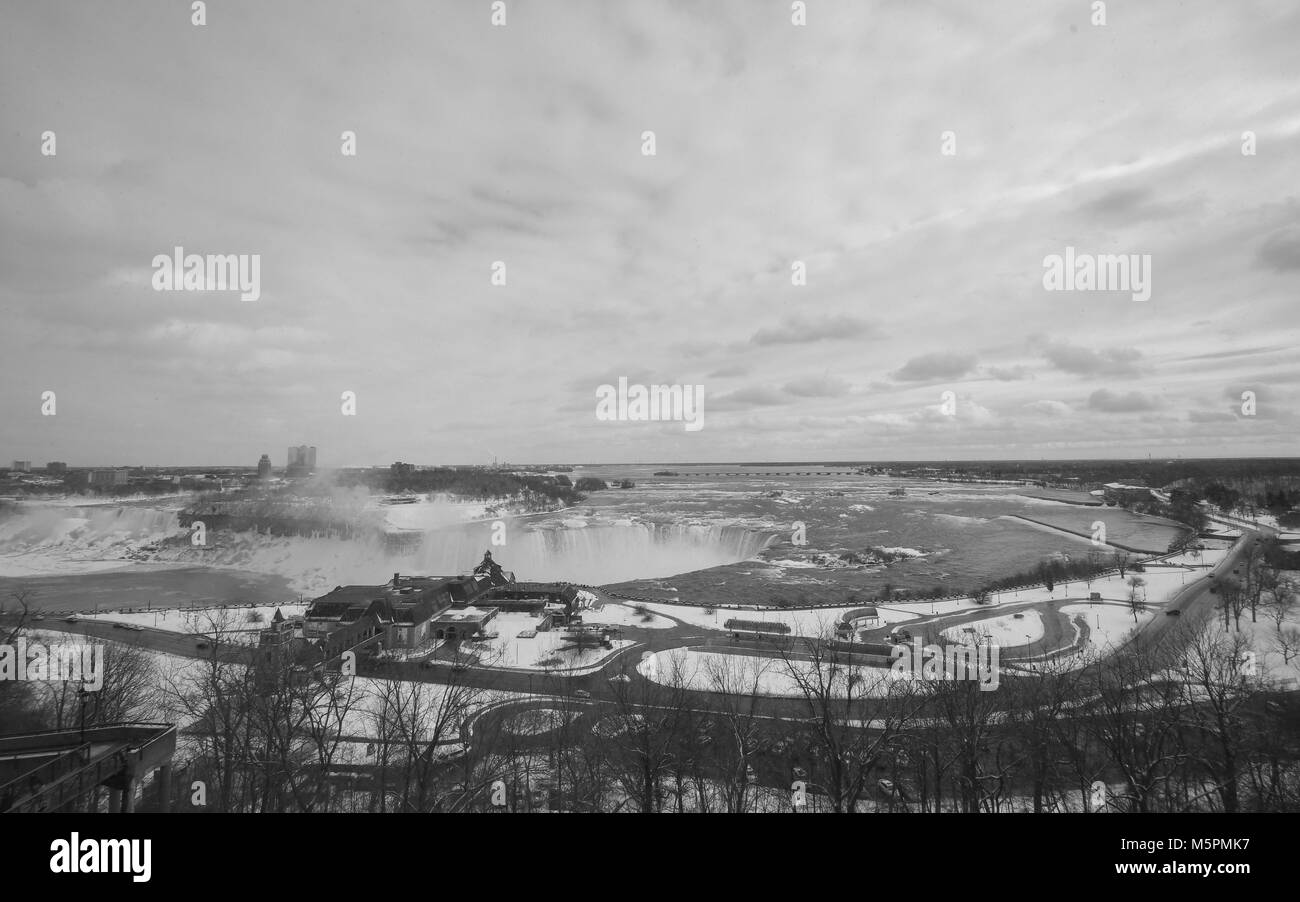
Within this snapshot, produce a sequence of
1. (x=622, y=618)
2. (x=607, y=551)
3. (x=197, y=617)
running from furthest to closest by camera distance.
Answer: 1. (x=607, y=551)
2. (x=622, y=618)
3. (x=197, y=617)

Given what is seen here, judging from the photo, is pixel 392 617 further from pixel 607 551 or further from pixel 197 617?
pixel 607 551

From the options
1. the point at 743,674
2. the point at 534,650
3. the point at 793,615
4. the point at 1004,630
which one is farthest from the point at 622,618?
the point at 1004,630

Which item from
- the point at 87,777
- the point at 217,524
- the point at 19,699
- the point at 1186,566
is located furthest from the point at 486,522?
the point at 1186,566

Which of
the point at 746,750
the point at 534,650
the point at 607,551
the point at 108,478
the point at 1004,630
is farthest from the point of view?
the point at 607,551

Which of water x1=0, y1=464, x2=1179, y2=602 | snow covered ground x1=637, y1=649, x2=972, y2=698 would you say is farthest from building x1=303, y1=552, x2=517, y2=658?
water x1=0, y1=464, x2=1179, y2=602
